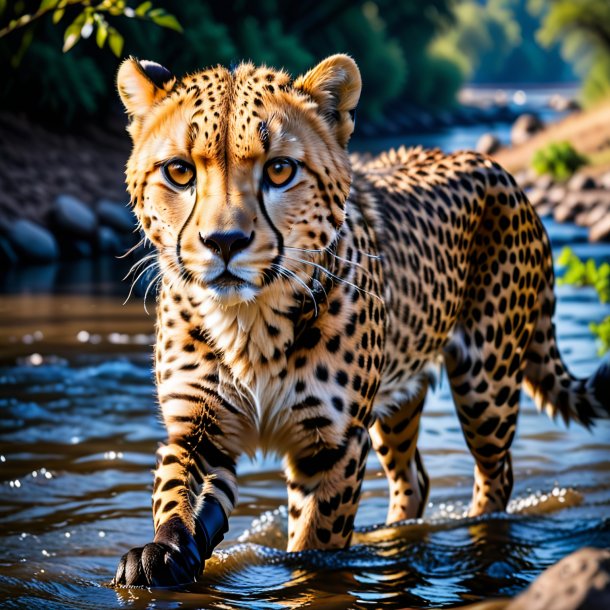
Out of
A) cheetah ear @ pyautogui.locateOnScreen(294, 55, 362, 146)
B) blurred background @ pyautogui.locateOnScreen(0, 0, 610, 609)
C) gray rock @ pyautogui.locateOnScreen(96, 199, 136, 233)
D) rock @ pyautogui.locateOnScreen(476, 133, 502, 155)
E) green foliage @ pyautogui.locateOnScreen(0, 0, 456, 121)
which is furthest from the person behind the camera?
rock @ pyautogui.locateOnScreen(476, 133, 502, 155)

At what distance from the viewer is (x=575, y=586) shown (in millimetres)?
3031

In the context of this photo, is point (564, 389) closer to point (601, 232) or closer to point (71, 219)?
point (601, 232)

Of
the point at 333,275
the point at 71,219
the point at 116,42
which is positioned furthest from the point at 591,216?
the point at 333,275

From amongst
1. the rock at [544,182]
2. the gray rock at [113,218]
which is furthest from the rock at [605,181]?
the gray rock at [113,218]

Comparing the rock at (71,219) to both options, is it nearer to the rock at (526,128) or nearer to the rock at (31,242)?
the rock at (31,242)

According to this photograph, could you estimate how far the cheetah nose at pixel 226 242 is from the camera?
13.1ft

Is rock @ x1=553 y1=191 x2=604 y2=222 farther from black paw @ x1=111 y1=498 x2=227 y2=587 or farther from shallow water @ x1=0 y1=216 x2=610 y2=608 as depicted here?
black paw @ x1=111 y1=498 x2=227 y2=587

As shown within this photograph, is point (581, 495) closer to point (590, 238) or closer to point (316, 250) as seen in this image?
point (316, 250)

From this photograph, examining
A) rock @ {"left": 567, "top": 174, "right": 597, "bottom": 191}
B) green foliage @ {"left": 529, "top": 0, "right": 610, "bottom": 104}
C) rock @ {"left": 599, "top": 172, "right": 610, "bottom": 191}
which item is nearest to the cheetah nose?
rock @ {"left": 599, "top": 172, "right": 610, "bottom": 191}

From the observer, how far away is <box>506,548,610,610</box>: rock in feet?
9.75

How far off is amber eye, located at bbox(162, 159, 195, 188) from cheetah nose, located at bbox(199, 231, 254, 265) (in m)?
0.30

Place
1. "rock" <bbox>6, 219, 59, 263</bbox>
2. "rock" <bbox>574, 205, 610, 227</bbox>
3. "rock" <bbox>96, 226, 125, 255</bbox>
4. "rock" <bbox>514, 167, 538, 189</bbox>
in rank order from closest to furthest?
"rock" <bbox>6, 219, 59, 263</bbox>, "rock" <bbox>96, 226, 125, 255</bbox>, "rock" <bbox>574, 205, 610, 227</bbox>, "rock" <bbox>514, 167, 538, 189</bbox>

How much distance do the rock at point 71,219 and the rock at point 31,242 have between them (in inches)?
34.5

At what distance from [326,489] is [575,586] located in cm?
188
